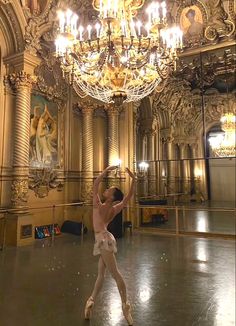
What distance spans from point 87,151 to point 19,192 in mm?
3607

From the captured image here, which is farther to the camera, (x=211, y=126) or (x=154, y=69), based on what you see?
(x=211, y=126)

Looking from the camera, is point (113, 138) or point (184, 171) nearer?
point (113, 138)

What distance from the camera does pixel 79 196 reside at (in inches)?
430

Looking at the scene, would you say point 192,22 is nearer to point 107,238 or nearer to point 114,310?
point 107,238

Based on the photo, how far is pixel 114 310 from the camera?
141 inches

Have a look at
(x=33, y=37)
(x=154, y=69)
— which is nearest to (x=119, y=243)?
(x=154, y=69)

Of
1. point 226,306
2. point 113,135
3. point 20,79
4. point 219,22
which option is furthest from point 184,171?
point 226,306

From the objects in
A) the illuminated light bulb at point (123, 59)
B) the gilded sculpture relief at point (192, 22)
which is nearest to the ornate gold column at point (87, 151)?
the gilded sculpture relief at point (192, 22)

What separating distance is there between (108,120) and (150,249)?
6.21 meters

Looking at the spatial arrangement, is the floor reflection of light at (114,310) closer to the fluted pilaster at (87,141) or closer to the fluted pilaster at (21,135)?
the fluted pilaster at (21,135)

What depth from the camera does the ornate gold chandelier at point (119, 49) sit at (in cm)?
580

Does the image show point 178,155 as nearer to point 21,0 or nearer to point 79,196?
point 79,196

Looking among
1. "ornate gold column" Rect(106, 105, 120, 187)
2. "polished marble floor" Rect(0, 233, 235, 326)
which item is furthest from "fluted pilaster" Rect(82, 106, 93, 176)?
"polished marble floor" Rect(0, 233, 235, 326)

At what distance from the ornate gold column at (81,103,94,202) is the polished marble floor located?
3433 mm
